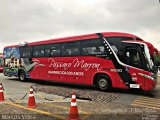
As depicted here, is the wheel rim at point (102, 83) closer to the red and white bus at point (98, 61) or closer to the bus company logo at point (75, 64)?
the red and white bus at point (98, 61)

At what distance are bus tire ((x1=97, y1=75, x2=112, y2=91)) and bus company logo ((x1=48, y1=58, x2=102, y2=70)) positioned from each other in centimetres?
61

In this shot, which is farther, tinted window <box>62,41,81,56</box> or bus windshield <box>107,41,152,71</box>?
tinted window <box>62,41,81,56</box>

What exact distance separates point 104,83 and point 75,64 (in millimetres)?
2359

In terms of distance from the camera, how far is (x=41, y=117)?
6.51 m

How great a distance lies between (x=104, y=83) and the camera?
12.4 metres

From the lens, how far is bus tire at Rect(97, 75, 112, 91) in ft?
40.5

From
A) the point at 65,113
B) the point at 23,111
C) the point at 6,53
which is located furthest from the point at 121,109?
the point at 6,53

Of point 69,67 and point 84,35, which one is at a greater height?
point 84,35

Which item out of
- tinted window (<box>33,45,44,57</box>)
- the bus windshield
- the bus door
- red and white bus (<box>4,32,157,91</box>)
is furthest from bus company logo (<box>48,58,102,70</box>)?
the bus door

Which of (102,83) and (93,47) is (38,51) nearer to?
(93,47)

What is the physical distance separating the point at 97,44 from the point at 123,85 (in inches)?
110

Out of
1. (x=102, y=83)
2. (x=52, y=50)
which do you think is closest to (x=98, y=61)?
(x=102, y=83)

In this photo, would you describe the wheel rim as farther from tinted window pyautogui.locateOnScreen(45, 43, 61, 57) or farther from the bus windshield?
tinted window pyautogui.locateOnScreen(45, 43, 61, 57)

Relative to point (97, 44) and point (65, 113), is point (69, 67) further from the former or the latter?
point (65, 113)
